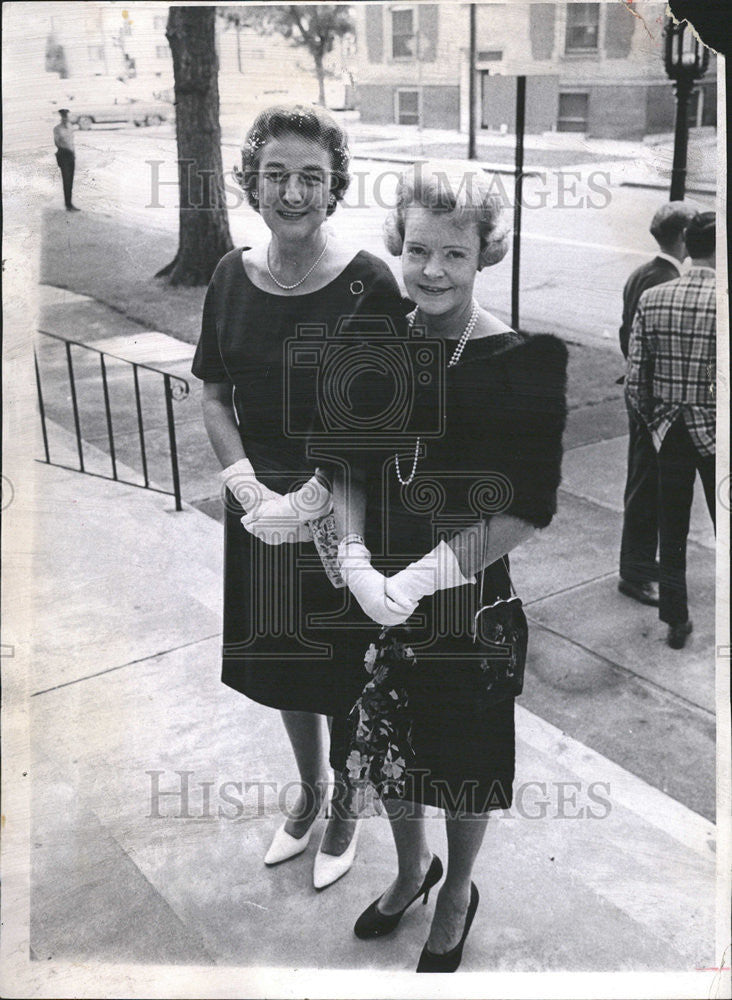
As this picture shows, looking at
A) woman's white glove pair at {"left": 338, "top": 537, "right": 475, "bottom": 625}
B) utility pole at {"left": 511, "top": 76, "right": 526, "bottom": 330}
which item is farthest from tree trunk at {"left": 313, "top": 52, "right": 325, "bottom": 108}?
woman's white glove pair at {"left": 338, "top": 537, "right": 475, "bottom": 625}

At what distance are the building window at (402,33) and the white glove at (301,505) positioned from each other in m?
0.93

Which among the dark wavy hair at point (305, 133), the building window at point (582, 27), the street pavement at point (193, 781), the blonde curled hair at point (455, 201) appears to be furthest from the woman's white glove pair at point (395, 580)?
the building window at point (582, 27)

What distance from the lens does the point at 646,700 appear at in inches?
120

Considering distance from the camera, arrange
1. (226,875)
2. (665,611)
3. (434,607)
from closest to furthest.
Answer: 1. (434,607)
2. (226,875)
3. (665,611)

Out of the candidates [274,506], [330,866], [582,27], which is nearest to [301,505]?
[274,506]

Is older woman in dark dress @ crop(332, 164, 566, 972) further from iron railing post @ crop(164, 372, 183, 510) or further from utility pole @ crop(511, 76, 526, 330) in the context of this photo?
iron railing post @ crop(164, 372, 183, 510)

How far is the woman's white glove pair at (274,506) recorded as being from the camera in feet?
7.87

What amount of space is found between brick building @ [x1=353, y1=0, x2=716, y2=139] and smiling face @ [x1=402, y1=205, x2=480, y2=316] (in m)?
0.27

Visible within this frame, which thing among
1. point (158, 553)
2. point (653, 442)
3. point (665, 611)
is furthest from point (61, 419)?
point (665, 611)

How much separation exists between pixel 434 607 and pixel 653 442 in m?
0.83

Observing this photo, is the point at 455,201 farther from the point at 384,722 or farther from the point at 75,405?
the point at 384,722

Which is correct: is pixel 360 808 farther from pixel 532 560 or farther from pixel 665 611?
pixel 665 611

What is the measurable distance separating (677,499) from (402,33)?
1.32 metres

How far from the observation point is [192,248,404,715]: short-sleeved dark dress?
231cm
